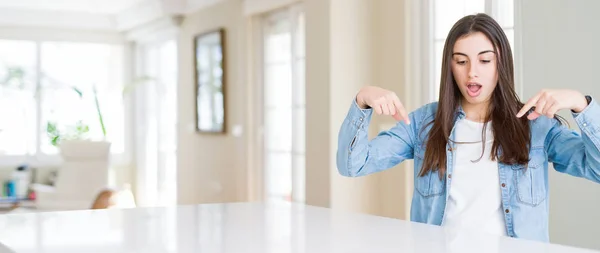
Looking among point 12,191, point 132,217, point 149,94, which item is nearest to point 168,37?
point 149,94

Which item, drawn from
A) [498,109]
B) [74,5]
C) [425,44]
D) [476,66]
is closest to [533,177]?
[498,109]

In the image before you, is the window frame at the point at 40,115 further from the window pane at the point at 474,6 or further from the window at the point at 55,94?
the window pane at the point at 474,6

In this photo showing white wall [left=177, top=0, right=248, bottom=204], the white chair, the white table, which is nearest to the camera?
the white table

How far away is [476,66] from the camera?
2.04m

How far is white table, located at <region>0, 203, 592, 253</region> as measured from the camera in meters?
1.45

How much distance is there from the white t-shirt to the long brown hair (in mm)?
32

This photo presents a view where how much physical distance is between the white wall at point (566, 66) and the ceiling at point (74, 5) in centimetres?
590

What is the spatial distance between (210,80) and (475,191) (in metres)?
5.79

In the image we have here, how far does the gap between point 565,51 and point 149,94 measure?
6663mm

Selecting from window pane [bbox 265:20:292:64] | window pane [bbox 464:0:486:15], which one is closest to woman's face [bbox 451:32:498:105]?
window pane [bbox 464:0:486:15]

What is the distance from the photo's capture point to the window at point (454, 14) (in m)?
4.21

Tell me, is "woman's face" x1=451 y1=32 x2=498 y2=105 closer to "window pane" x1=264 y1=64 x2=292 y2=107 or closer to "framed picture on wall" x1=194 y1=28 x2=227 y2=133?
"window pane" x1=264 y1=64 x2=292 y2=107

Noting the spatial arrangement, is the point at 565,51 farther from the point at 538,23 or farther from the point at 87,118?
the point at 87,118

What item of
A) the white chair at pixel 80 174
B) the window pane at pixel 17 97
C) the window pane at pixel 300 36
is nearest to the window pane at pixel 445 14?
the window pane at pixel 300 36
